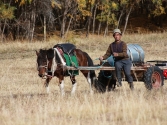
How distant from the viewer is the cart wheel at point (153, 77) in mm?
14141

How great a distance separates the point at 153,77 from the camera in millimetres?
14383

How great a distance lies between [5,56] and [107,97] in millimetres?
19326

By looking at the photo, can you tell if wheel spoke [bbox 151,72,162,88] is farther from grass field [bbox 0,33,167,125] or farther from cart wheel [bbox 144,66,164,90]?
grass field [bbox 0,33,167,125]

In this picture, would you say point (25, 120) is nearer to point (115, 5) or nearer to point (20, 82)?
point (20, 82)

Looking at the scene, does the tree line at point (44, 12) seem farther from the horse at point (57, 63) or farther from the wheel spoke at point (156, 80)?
the wheel spoke at point (156, 80)

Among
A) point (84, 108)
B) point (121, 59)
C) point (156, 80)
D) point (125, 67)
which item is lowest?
point (156, 80)

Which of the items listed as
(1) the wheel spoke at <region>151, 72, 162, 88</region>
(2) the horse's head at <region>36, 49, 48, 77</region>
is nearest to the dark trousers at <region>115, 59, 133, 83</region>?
(1) the wheel spoke at <region>151, 72, 162, 88</region>

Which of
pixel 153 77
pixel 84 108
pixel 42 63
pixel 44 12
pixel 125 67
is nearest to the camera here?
pixel 84 108

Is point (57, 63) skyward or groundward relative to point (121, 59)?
groundward

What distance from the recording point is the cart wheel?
1414cm

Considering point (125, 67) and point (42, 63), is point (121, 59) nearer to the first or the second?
point (125, 67)

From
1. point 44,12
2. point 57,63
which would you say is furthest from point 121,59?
point 44,12

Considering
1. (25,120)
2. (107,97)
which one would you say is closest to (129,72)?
(107,97)

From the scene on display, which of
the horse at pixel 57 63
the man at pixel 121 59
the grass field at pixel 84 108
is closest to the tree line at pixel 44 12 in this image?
the horse at pixel 57 63
